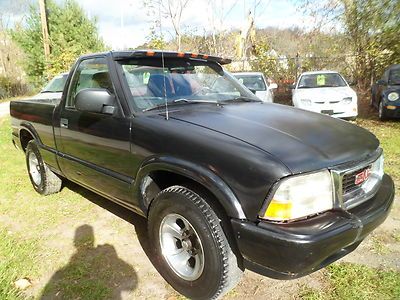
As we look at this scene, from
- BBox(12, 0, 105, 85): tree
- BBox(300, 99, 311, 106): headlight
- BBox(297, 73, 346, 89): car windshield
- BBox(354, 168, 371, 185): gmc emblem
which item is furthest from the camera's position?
BBox(12, 0, 105, 85): tree

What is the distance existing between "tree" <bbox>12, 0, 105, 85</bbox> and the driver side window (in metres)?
21.6

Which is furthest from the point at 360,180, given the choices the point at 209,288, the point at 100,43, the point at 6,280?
the point at 100,43

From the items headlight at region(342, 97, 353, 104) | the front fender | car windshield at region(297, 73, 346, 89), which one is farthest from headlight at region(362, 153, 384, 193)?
car windshield at region(297, 73, 346, 89)

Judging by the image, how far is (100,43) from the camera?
27.6 metres

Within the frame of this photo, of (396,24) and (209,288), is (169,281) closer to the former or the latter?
(209,288)

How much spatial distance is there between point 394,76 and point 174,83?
8807 mm

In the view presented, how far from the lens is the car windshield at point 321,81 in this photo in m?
10.7

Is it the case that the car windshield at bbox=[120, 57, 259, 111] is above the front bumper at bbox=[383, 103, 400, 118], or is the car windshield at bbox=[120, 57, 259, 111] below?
above

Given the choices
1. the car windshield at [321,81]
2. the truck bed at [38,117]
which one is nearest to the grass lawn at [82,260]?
the truck bed at [38,117]

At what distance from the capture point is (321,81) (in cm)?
1087

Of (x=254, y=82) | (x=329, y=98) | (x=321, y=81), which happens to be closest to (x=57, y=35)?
(x=254, y=82)

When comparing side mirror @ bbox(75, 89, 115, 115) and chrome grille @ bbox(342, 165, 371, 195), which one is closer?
chrome grille @ bbox(342, 165, 371, 195)

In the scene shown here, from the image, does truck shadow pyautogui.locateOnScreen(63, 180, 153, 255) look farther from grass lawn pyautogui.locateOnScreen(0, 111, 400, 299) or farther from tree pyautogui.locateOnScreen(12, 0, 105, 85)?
tree pyautogui.locateOnScreen(12, 0, 105, 85)

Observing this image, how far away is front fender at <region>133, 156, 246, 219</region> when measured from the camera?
2.15 m
